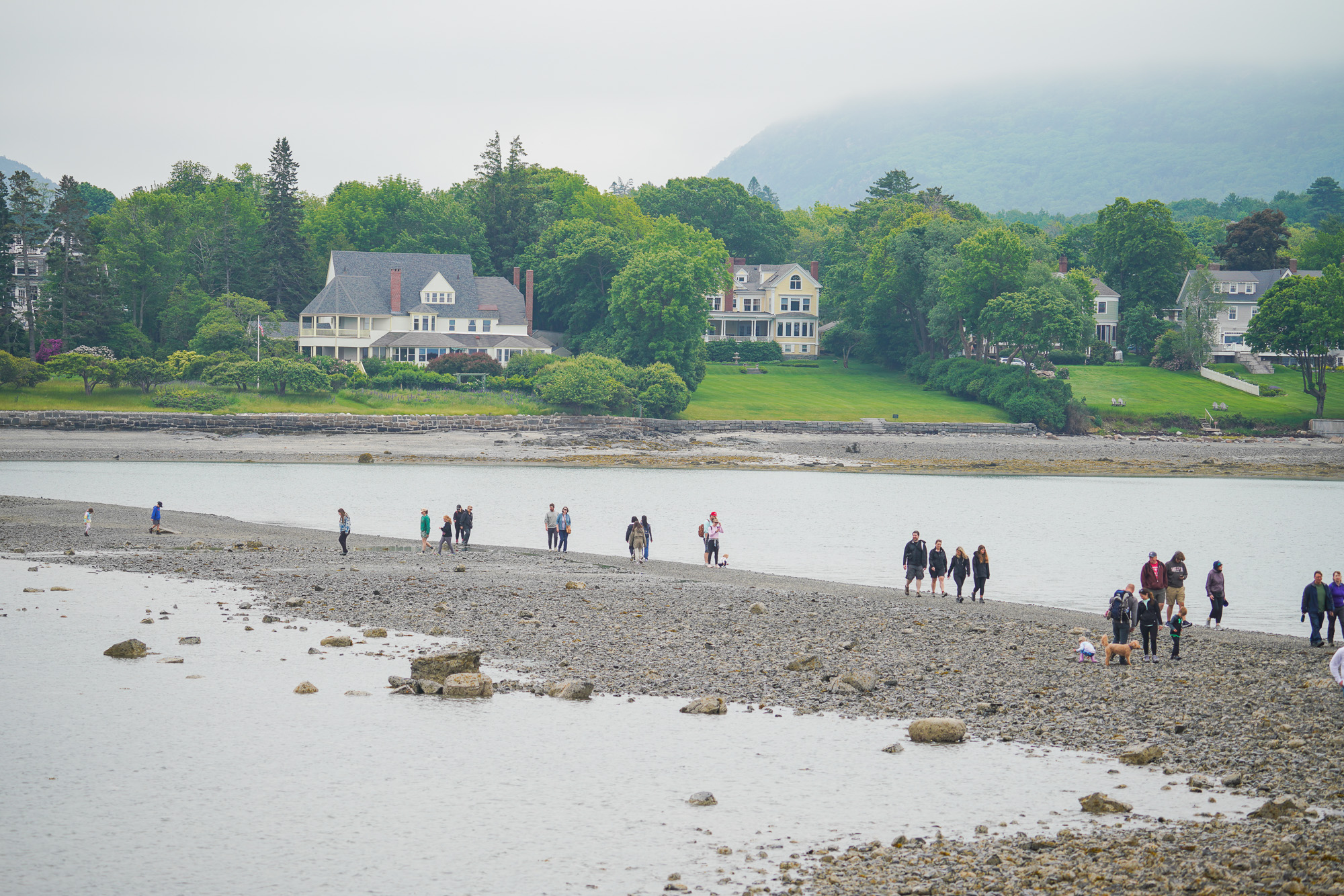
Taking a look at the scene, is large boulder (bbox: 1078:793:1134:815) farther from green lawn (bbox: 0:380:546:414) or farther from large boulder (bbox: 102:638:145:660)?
green lawn (bbox: 0:380:546:414)

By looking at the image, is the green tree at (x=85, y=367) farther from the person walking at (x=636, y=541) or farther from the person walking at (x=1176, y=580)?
the person walking at (x=1176, y=580)

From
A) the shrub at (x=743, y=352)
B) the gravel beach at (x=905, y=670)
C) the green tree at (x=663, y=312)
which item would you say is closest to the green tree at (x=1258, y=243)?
the shrub at (x=743, y=352)

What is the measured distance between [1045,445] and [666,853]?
70752 millimetres

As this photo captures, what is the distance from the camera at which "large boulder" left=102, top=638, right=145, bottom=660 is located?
19656 millimetres

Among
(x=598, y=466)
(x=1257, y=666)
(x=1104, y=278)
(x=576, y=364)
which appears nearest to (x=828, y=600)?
(x=1257, y=666)

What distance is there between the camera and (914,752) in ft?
49.1

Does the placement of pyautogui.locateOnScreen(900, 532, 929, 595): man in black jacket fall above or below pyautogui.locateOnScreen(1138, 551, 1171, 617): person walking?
below

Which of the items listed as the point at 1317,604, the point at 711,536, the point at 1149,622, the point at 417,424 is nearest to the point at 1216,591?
the point at 1317,604

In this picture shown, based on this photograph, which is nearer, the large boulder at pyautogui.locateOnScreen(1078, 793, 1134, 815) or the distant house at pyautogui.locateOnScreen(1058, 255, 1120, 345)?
the large boulder at pyautogui.locateOnScreen(1078, 793, 1134, 815)

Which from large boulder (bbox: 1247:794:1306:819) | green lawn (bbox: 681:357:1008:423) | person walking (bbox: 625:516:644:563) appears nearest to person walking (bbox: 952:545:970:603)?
person walking (bbox: 625:516:644:563)

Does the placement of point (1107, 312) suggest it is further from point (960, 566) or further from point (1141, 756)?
point (1141, 756)

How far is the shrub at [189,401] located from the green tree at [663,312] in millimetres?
29939

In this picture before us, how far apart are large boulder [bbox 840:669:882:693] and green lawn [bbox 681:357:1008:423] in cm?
6280

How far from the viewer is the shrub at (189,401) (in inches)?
2872
